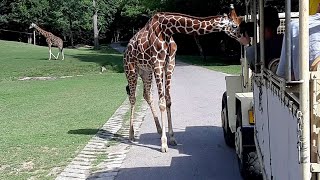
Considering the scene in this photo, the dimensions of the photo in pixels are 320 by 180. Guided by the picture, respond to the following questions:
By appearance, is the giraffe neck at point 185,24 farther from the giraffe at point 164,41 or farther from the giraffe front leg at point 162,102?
the giraffe front leg at point 162,102

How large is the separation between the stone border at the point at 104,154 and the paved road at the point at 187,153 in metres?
0.15

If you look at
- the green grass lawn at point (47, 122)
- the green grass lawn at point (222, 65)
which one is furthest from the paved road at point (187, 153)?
the green grass lawn at point (222, 65)

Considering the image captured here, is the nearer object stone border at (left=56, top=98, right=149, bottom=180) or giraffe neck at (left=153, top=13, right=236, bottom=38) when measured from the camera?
stone border at (left=56, top=98, right=149, bottom=180)

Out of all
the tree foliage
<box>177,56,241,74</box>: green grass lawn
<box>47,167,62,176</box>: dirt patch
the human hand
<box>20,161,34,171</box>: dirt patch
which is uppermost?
the tree foliage

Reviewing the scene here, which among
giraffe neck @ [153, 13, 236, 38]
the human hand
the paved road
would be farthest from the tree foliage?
the human hand

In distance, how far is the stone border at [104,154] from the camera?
23.9 feet

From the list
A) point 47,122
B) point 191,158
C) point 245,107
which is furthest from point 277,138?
point 47,122

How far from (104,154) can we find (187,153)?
1.35m

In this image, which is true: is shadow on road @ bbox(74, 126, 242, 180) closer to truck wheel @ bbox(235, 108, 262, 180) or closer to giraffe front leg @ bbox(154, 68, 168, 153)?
giraffe front leg @ bbox(154, 68, 168, 153)

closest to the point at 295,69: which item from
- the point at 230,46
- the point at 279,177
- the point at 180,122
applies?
the point at 279,177

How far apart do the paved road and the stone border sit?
0.15 meters

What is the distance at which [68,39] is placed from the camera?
7862 cm

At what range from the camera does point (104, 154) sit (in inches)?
338

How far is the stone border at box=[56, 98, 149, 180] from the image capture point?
7293mm
